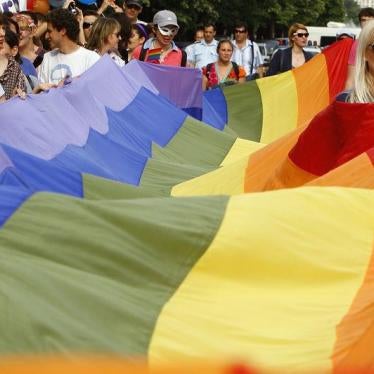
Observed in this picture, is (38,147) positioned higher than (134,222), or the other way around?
(134,222)

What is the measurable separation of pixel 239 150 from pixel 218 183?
222 centimetres

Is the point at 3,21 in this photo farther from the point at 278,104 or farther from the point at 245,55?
the point at 245,55

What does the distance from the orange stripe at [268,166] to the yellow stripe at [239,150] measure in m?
1.71

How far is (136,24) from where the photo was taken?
38.4 feet

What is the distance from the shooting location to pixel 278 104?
34.2ft

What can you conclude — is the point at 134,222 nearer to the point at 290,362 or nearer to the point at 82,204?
the point at 82,204

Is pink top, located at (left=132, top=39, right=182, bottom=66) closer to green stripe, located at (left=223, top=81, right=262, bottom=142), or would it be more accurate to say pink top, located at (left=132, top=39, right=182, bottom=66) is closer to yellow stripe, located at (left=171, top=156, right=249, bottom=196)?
green stripe, located at (left=223, top=81, right=262, bottom=142)

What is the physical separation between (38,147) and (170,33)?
4785 mm

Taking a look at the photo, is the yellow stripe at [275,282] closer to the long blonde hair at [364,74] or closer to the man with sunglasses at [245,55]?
the long blonde hair at [364,74]

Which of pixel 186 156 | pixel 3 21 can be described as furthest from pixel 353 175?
pixel 3 21

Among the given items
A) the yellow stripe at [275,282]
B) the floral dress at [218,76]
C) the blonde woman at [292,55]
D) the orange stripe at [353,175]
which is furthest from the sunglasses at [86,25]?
the yellow stripe at [275,282]

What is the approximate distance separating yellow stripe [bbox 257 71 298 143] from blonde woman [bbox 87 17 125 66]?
174 cm

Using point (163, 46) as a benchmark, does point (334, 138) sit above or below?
above

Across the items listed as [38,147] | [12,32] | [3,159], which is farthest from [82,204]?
[12,32]
